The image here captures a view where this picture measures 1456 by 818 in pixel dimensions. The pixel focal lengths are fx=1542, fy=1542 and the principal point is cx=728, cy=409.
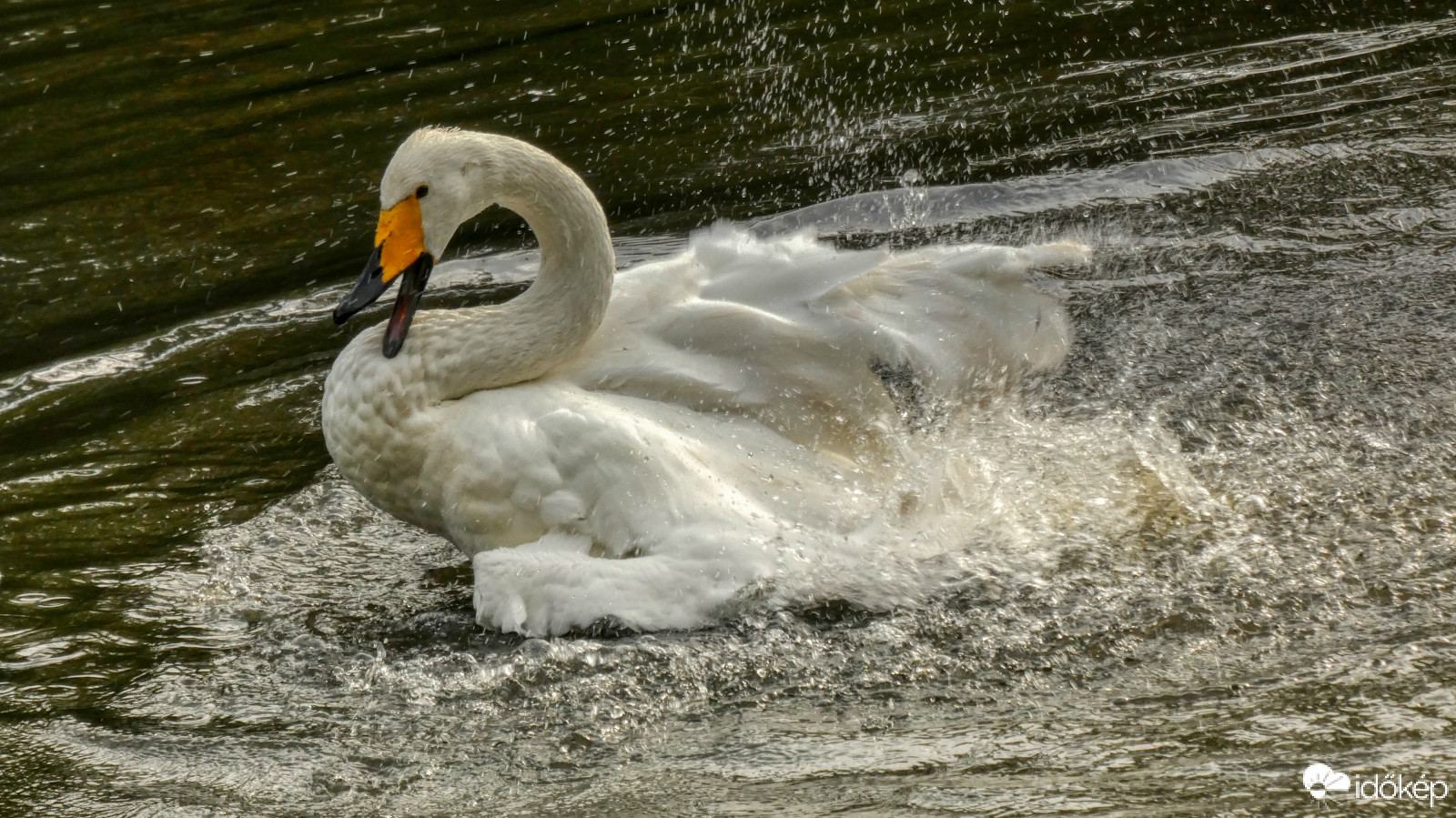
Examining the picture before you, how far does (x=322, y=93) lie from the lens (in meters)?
8.56

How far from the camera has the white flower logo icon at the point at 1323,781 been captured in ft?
9.62

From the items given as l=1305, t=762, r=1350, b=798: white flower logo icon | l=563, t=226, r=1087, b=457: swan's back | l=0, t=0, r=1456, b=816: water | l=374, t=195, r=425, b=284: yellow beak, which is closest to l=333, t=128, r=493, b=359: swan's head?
l=374, t=195, r=425, b=284: yellow beak

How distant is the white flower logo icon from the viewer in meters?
2.93

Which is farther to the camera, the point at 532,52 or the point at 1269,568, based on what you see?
the point at 532,52

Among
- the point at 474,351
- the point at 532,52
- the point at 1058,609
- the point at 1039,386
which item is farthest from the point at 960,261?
the point at 532,52

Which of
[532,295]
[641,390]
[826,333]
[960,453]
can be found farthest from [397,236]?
[960,453]

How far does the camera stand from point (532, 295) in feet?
13.9

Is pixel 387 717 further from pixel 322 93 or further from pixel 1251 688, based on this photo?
pixel 322 93

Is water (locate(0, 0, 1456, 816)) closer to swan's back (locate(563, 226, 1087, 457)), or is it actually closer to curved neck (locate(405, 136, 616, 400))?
swan's back (locate(563, 226, 1087, 457))

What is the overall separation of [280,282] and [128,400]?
105 centimetres

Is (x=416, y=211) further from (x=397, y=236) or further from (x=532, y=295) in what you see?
(x=532, y=295)

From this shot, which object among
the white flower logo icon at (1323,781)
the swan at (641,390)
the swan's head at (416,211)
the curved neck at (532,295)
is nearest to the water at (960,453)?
the white flower logo icon at (1323,781)

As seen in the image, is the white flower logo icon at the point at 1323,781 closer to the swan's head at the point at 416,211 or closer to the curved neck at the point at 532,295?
the curved neck at the point at 532,295

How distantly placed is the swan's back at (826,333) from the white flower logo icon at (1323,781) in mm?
1603
